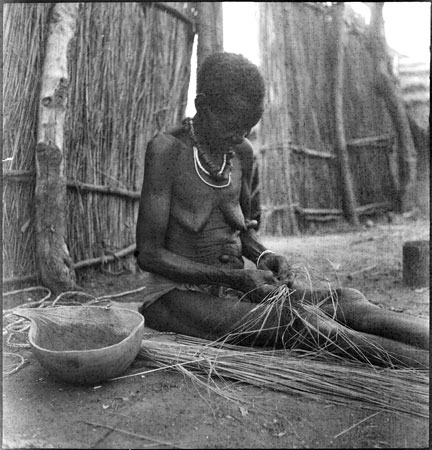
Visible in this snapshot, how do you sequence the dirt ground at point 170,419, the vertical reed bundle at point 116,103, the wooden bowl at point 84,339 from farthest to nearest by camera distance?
1. the vertical reed bundle at point 116,103
2. the wooden bowl at point 84,339
3. the dirt ground at point 170,419

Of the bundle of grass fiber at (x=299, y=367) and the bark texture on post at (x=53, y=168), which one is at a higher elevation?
the bark texture on post at (x=53, y=168)

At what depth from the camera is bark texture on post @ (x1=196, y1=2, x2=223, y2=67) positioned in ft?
14.0

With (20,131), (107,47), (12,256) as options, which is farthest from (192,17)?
(12,256)

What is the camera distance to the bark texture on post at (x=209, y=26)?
14.0 ft

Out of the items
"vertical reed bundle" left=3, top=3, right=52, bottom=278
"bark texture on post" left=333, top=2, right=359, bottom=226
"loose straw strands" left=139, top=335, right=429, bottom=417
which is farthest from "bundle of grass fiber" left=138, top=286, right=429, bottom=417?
"bark texture on post" left=333, top=2, right=359, bottom=226

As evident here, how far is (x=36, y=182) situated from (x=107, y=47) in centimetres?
122

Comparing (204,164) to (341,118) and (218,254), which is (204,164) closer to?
(218,254)

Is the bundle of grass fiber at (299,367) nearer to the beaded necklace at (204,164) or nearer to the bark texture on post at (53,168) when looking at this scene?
the beaded necklace at (204,164)

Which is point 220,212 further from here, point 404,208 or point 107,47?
point 404,208

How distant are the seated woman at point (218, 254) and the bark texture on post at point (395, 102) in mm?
4519

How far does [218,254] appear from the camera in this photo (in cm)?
246

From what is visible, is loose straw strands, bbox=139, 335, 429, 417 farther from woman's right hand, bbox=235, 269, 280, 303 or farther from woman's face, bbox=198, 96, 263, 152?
woman's face, bbox=198, 96, 263, 152

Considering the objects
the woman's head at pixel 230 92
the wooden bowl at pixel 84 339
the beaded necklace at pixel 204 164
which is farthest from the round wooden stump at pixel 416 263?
the wooden bowl at pixel 84 339

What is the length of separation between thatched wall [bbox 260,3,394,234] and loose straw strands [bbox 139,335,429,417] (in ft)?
13.6
